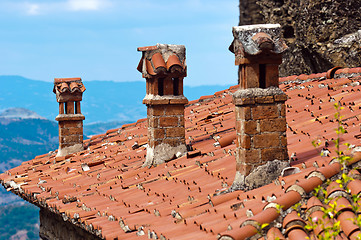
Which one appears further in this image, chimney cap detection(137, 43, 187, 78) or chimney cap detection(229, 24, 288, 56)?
chimney cap detection(137, 43, 187, 78)

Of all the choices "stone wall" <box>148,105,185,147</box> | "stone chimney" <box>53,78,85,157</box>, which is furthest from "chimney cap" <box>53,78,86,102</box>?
"stone wall" <box>148,105,185,147</box>

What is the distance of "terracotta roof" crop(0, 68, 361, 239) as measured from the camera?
471cm

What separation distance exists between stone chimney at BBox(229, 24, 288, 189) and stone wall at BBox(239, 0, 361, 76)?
8.08 metres

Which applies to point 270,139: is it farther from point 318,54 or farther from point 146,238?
point 318,54

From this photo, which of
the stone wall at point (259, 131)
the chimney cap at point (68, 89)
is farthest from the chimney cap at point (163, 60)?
the chimney cap at point (68, 89)

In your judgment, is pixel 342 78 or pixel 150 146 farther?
pixel 342 78

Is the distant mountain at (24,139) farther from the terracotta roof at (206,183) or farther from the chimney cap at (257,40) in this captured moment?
the chimney cap at (257,40)

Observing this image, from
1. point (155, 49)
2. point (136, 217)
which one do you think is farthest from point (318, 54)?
point (136, 217)

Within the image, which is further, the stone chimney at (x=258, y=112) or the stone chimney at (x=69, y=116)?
the stone chimney at (x=69, y=116)

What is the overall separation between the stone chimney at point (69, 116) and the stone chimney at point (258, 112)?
25.3 ft

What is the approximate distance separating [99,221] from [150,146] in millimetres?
2626

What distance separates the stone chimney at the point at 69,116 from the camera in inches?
511

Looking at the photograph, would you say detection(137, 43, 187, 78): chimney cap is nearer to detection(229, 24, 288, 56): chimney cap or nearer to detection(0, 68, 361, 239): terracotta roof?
detection(0, 68, 361, 239): terracotta roof

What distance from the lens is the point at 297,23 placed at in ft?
51.3
